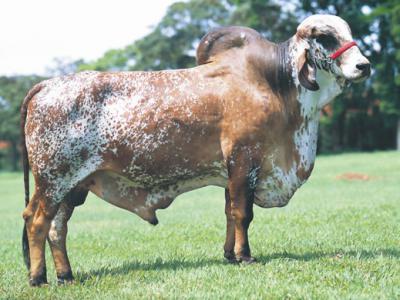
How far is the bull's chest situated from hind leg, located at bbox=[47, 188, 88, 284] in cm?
175

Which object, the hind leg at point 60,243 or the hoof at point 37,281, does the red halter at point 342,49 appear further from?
the hoof at point 37,281

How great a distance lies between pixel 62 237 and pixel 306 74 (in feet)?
9.16

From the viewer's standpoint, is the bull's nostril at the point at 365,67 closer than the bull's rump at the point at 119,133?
Yes

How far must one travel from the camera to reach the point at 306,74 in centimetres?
580

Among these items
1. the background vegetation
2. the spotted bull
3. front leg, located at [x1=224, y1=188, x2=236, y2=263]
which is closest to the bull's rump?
the spotted bull

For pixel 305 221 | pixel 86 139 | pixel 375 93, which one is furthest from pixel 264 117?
pixel 375 93

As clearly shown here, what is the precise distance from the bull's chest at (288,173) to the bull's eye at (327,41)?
2.38 ft

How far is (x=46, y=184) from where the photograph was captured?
5574 millimetres

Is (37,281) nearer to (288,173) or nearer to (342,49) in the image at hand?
(288,173)

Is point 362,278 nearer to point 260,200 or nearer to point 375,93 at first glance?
point 260,200

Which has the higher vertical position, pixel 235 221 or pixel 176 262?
pixel 235 221

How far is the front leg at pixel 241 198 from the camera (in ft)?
18.4

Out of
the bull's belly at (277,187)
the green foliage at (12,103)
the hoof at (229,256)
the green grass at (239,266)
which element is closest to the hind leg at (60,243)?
the green grass at (239,266)

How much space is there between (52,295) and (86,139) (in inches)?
55.7
